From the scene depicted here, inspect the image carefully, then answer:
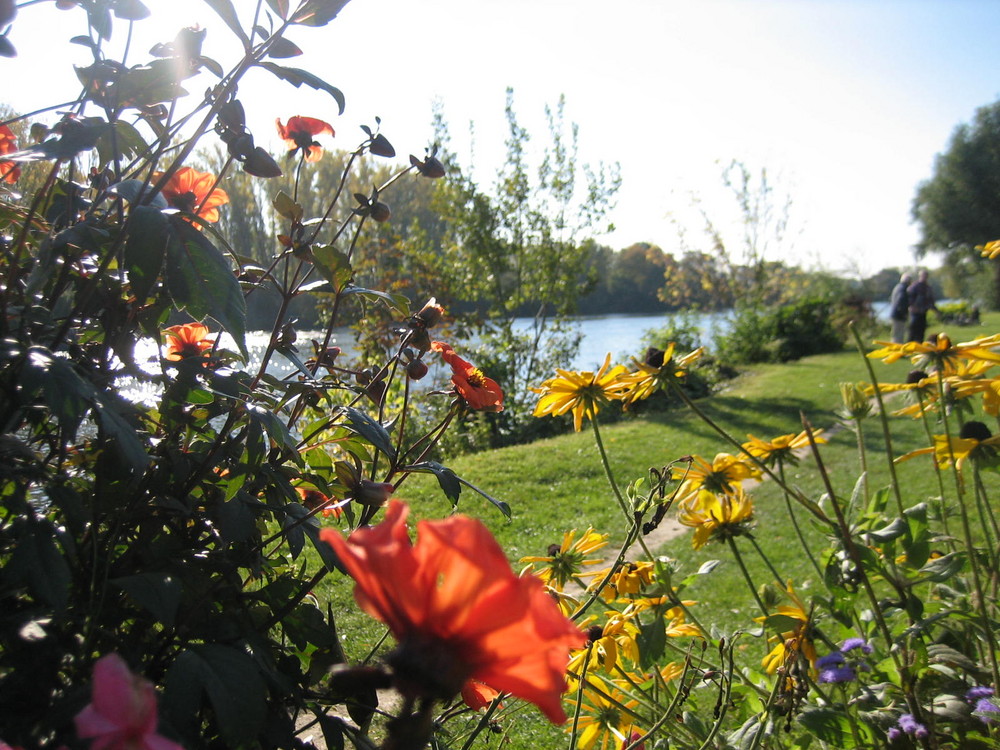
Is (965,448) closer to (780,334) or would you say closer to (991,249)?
(991,249)

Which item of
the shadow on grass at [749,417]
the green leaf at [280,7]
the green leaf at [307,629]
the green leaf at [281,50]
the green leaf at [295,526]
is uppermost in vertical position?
the green leaf at [280,7]

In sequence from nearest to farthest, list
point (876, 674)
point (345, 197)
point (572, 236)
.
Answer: point (876, 674), point (345, 197), point (572, 236)

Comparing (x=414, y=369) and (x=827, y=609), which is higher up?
(x=414, y=369)

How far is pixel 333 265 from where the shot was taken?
1.11m

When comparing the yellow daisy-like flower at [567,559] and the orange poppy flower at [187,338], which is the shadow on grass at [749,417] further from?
the orange poppy flower at [187,338]

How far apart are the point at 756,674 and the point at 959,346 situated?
87 cm

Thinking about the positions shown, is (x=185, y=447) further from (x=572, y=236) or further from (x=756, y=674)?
(x=572, y=236)

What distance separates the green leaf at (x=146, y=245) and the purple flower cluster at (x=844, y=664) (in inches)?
52.8

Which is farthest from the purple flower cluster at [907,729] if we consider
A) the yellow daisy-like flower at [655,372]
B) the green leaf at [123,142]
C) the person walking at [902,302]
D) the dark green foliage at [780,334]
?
the dark green foliage at [780,334]

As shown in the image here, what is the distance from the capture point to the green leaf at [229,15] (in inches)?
36.4

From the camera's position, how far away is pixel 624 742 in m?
1.21

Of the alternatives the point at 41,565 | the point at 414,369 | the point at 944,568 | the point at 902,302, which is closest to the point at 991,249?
the point at 944,568

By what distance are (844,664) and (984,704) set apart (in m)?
0.29

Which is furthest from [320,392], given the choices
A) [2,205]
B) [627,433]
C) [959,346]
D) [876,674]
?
[627,433]
